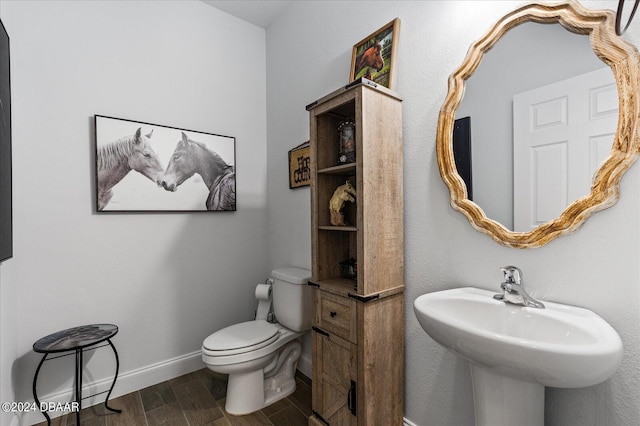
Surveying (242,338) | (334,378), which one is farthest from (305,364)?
(334,378)

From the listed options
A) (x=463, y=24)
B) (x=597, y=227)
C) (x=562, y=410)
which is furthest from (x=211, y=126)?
(x=562, y=410)

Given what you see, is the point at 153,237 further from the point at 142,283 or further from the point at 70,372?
the point at 70,372

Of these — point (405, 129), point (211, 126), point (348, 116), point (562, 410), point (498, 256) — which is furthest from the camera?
point (211, 126)

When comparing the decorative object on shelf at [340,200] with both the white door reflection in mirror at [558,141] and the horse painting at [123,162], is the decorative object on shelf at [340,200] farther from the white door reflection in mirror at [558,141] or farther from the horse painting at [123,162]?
the horse painting at [123,162]

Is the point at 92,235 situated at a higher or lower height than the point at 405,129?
lower

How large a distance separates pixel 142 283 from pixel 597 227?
2460mm

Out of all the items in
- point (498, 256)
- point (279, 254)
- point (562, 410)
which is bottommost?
point (562, 410)

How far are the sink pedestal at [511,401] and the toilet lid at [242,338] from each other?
123cm

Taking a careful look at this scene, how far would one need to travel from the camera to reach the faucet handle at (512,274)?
109cm

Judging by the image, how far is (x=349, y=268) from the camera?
169 cm

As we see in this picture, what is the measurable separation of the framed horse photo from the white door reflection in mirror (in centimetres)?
A: 198

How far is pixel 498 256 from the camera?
122 centimetres

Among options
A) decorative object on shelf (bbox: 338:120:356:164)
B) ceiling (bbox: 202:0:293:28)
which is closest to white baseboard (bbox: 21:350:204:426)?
decorative object on shelf (bbox: 338:120:356:164)

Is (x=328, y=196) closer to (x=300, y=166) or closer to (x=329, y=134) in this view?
(x=329, y=134)
